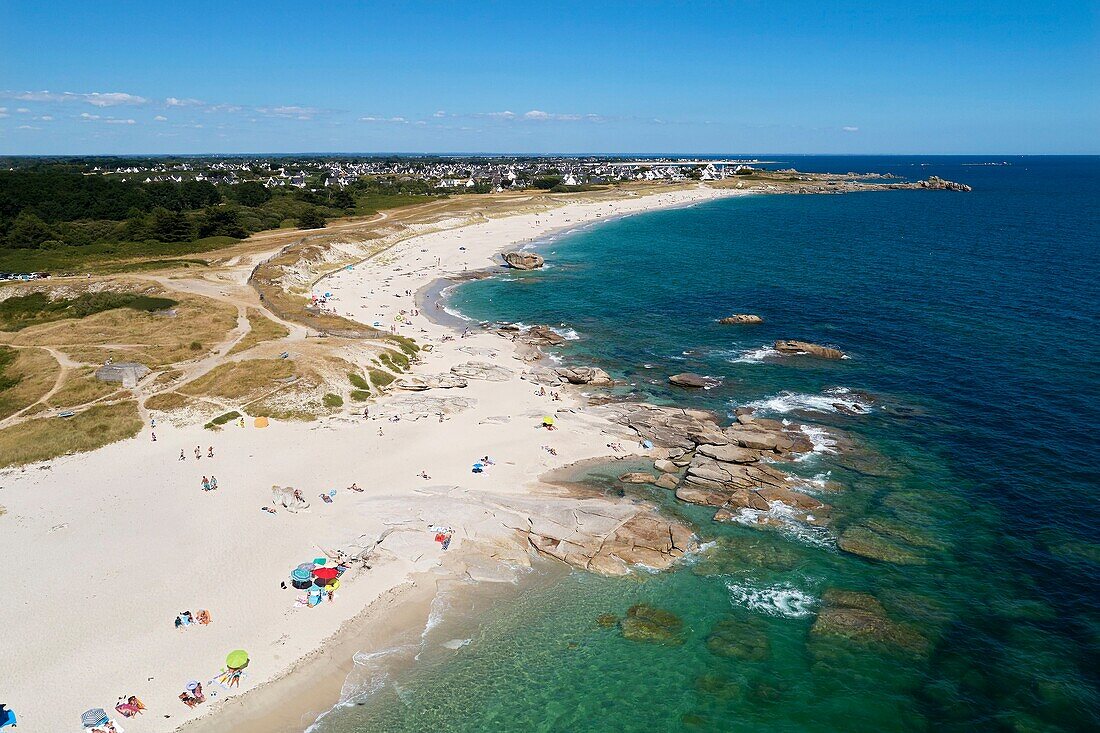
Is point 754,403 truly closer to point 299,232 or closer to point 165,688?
point 165,688

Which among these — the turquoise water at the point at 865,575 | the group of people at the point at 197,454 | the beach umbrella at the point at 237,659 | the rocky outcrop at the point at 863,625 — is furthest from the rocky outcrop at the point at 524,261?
the beach umbrella at the point at 237,659

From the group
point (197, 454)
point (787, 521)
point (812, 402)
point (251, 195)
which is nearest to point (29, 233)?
point (251, 195)

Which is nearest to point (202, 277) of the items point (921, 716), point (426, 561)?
point (426, 561)

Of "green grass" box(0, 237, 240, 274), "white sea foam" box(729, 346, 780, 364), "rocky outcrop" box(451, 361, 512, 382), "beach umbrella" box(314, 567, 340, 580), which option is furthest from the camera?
"green grass" box(0, 237, 240, 274)

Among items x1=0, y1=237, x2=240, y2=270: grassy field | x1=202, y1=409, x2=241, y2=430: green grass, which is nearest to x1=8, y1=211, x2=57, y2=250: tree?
x1=0, y1=237, x2=240, y2=270: grassy field

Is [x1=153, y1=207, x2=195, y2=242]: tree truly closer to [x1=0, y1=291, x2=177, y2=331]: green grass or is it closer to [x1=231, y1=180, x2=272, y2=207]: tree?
[x1=0, y1=291, x2=177, y2=331]: green grass

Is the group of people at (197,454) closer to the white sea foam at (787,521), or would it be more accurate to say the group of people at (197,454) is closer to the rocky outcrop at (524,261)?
the white sea foam at (787,521)
